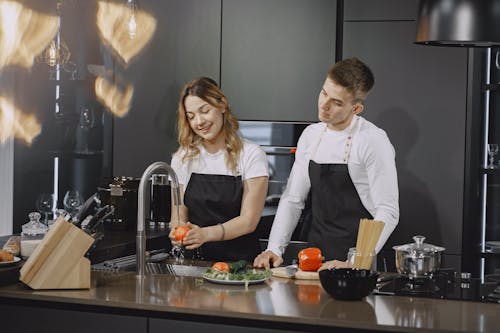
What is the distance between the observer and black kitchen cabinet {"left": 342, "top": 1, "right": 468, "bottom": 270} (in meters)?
4.52

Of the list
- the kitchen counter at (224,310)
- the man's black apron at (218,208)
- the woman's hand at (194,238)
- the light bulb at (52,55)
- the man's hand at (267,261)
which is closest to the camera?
the kitchen counter at (224,310)

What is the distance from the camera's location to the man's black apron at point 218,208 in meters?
3.97

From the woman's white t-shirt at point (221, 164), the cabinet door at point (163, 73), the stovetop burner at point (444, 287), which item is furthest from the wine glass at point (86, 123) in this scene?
Answer: the stovetop burner at point (444, 287)

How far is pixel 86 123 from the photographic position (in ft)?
17.1

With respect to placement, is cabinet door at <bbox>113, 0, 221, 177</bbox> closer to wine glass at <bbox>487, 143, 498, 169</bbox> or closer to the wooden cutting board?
wine glass at <bbox>487, 143, 498, 169</bbox>

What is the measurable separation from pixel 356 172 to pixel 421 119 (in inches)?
34.0

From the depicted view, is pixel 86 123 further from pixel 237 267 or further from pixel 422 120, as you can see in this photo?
pixel 237 267

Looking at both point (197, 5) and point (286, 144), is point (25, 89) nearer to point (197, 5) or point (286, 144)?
point (197, 5)

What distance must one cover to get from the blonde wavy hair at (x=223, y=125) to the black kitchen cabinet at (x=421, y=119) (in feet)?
3.25

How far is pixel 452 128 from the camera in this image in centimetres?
452

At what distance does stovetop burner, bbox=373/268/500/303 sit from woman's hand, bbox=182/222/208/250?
0.84 m

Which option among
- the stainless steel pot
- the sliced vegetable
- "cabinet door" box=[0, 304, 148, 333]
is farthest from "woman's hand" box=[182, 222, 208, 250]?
the stainless steel pot

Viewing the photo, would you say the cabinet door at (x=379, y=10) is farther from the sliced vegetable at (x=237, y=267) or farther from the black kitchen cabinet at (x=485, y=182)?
the sliced vegetable at (x=237, y=267)

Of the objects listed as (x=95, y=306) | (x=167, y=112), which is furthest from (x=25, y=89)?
(x=95, y=306)
